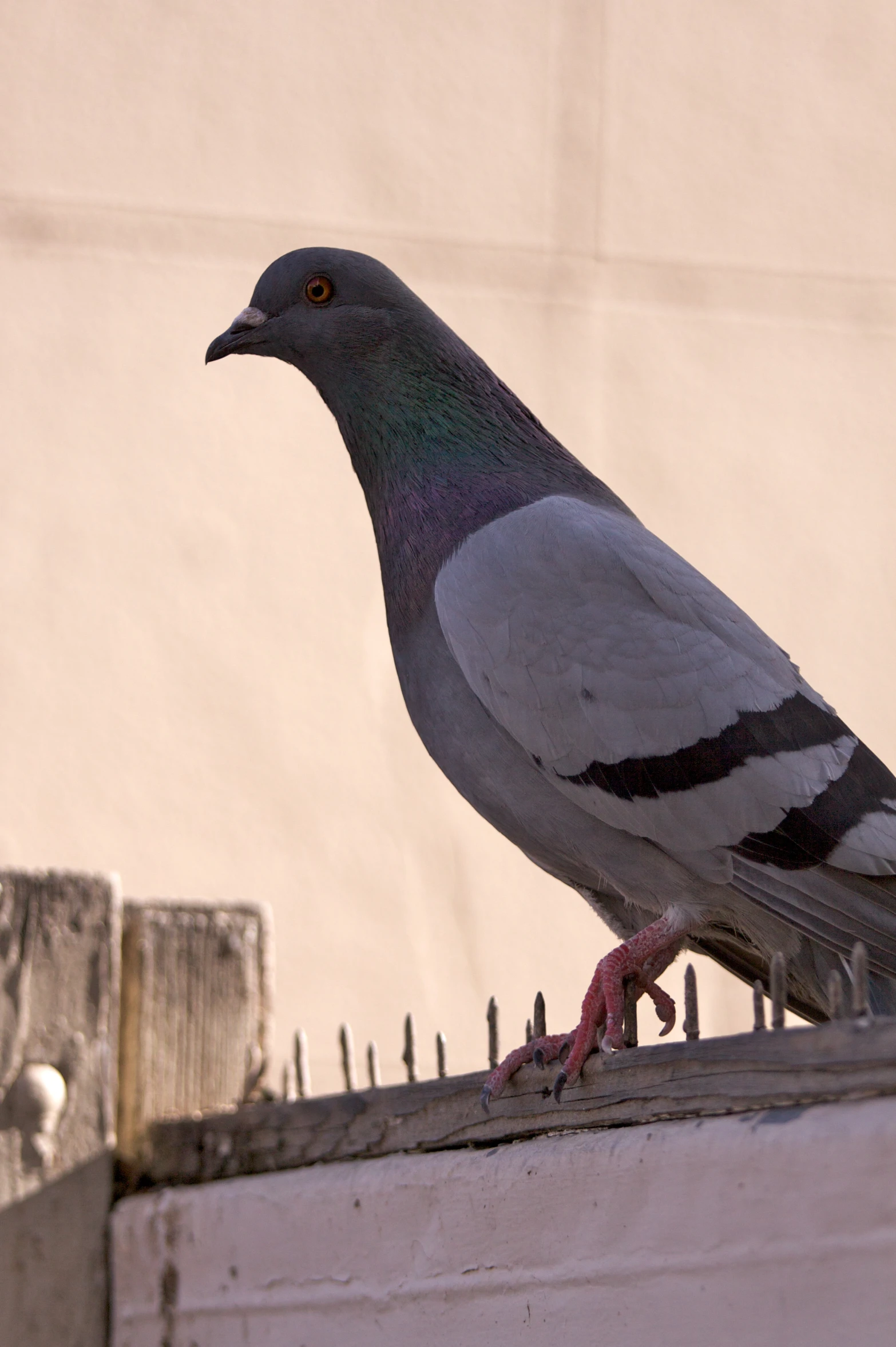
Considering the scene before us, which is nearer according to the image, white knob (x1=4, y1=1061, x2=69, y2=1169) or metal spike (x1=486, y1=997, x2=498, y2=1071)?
metal spike (x1=486, y1=997, x2=498, y2=1071)

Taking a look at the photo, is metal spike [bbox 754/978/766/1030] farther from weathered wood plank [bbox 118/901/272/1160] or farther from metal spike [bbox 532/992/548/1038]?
weathered wood plank [bbox 118/901/272/1160]

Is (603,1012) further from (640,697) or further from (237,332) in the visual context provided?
(237,332)

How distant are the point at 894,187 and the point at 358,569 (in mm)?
2280

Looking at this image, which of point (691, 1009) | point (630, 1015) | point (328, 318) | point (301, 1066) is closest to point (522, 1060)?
point (630, 1015)

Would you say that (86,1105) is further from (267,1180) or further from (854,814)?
(854,814)

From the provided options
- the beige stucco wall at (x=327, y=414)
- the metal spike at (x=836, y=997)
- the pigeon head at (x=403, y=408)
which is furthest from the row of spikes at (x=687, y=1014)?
the beige stucco wall at (x=327, y=414)

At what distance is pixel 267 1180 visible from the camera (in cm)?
228

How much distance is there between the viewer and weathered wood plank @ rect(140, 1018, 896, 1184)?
1523 mm

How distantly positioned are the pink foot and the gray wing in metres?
0.15

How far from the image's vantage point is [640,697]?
214cm

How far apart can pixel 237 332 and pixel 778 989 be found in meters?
1.57

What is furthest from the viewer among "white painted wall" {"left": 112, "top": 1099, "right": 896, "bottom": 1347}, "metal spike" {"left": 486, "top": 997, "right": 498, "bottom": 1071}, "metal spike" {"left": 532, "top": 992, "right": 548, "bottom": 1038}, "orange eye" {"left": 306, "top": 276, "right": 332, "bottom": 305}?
"orange eye" {"left": 306, "top": 276, "right": 332, "bottom": 305}

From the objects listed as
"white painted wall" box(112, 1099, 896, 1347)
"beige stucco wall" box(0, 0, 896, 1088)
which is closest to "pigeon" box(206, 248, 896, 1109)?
"white painted wall" box(112, 1099, 896, 1347)

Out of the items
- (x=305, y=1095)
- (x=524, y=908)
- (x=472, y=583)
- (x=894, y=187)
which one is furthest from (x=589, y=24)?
(x=305, y=1095)
